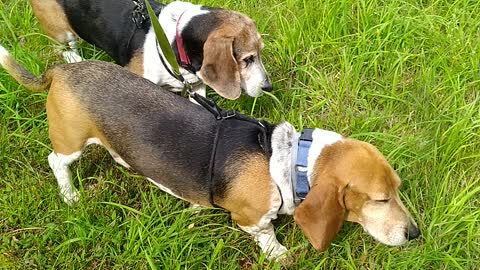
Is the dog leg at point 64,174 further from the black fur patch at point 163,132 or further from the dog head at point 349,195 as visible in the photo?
the dog head at point 349,195

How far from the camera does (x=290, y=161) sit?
11.5ft

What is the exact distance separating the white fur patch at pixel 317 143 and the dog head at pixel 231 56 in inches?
43.2

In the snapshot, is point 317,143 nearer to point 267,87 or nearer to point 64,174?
point 267,87

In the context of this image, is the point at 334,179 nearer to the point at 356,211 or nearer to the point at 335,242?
the point at 356,211

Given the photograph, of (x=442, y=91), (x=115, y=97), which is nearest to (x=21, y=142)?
(x=115, y=97)

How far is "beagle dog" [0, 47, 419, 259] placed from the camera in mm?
3312

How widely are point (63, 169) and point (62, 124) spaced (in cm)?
41

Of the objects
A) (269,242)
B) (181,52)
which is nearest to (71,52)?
(181,52)

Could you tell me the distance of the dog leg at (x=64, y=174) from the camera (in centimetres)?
402

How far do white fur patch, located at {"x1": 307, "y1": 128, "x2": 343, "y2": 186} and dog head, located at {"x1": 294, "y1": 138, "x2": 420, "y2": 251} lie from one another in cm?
3

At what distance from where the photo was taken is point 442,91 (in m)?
4.63

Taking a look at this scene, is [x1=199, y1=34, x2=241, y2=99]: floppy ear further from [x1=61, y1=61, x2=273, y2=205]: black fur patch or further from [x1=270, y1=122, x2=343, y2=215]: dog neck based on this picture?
[x1=270, y1=122, x2=343, y2=215]: dog neck

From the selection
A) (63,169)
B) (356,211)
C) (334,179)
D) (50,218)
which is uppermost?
(334,179)

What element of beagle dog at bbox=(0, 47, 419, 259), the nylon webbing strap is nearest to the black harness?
beagle dog at bbox=(0, 47, 419, 259)
